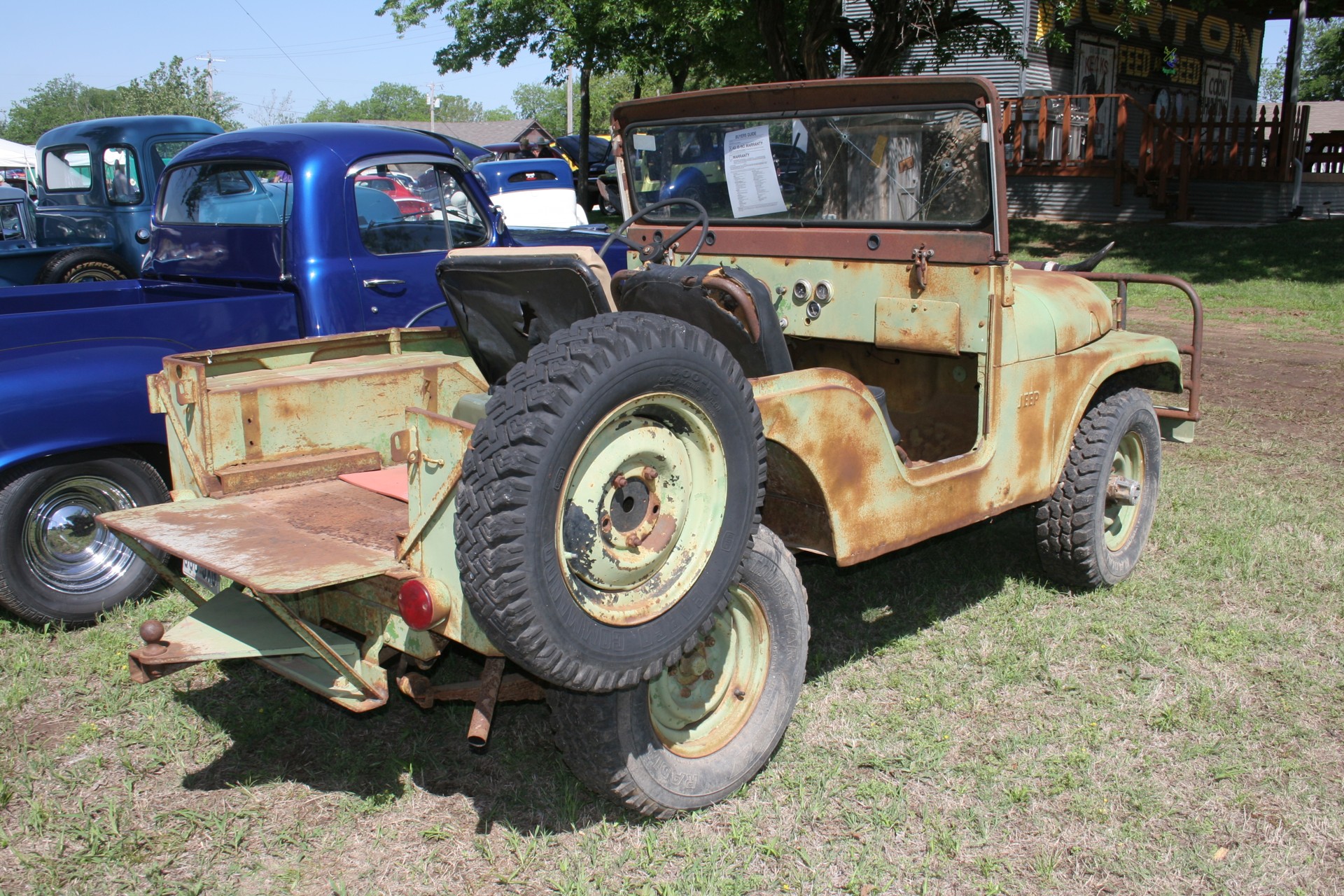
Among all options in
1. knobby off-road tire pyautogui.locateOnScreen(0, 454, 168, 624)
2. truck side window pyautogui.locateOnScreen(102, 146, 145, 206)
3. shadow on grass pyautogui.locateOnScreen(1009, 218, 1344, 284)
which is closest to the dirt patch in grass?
shadow on grass pyautogui.locateOnScreen(1009, 218, 1344, 284)

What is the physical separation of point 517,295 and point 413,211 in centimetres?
277

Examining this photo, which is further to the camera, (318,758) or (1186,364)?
(1186,364)

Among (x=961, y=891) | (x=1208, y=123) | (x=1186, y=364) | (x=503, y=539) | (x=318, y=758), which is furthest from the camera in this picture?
(x=1208, y=123)

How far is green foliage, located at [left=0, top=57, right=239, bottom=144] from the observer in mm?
44625

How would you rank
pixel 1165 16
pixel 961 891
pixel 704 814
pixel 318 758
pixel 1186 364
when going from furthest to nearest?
pixel 1165 16
pixel 1186 364
pixel 318 758
pixel 704 814
pixel 961 891

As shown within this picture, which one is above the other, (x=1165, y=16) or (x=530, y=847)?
(x=1165, y=16)

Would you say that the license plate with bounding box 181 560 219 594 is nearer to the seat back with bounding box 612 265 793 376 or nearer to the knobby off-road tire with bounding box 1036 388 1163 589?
the seat back with bounding box 612 265 793 376

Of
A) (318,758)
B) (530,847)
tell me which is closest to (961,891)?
(530,847)

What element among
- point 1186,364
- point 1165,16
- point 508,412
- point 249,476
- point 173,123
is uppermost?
point 1165,16

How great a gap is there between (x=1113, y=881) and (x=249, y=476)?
2782 mm

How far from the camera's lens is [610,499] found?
8.54 feet

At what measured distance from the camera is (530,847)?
2.93m

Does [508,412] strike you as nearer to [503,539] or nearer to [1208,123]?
[503,539]

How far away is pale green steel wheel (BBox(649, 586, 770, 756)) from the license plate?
1.32m
